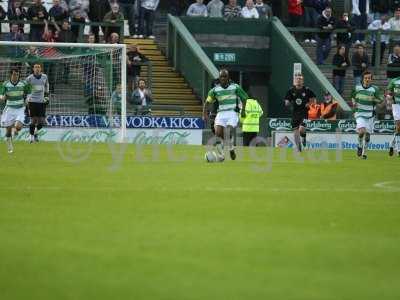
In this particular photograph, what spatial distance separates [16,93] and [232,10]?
1385 centimetres

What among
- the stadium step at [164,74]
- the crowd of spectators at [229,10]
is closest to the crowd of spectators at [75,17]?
the stadium step at [164,74]

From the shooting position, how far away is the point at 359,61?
132 feet

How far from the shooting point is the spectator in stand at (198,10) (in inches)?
1607

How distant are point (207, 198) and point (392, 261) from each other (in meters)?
6.30

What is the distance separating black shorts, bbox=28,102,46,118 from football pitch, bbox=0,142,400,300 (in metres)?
8.12

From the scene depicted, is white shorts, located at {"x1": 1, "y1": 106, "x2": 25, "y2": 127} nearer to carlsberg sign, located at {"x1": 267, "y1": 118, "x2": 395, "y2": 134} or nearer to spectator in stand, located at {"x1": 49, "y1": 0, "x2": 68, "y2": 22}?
spectator in stand, located at {"x1": 49, "y1": 0, "x2": 68, "y2": 22}

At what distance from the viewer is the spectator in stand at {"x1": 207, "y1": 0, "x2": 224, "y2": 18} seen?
41.0 meters

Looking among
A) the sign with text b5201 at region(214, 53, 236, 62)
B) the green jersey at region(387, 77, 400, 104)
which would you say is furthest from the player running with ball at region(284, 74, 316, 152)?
the sign with text b5201 at region(214, 53, 236, 62)

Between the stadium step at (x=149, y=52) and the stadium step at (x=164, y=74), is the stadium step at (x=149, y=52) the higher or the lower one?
the higher one

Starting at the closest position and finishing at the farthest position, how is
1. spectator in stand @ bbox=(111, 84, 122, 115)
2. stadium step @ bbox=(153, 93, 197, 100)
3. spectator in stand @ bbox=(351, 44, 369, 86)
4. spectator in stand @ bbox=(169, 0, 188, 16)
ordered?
spectator in stand @ bbox=(111, 84, 122, 115)
stadium step @ bbox=(153, 93, 197, 100)
spectator in stand @ bbox=(351, 44, 369, 86)
spectator in stand @ bbox=(169, 0, 188, 16)

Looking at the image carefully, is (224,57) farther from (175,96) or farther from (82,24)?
(82,24)

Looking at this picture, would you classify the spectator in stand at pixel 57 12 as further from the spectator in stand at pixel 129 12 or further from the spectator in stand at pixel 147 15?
the spectator in stand at pixel 129 12

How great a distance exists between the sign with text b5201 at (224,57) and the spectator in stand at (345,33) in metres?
3.86

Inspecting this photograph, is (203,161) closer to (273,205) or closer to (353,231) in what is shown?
(273,205)
